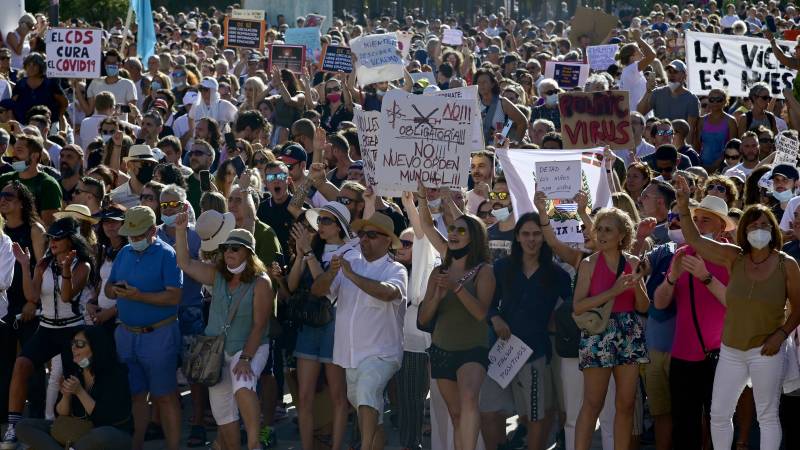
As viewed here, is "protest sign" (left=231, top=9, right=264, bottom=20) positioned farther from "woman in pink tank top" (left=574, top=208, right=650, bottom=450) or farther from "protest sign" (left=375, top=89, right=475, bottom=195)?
"woman in pink tank top" (left=574, top=208, right=650, bottom=450)

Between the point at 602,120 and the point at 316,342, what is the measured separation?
370 centimetres

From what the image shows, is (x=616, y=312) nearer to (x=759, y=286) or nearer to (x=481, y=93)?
(x=759, y=286)

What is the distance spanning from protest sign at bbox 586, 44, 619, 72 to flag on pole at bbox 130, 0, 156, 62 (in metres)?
7.52

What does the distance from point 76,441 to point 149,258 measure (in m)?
1.30

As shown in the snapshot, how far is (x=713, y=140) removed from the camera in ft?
47.4

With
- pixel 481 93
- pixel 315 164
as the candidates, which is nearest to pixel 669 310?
pixel 315 164

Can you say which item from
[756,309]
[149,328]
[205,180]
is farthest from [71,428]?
[756,309]

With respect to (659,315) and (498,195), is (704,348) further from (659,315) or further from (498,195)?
(498,195)

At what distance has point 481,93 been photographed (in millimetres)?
15094

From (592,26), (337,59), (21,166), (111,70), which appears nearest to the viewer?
(21,166)

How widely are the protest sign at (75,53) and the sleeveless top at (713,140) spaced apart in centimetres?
717

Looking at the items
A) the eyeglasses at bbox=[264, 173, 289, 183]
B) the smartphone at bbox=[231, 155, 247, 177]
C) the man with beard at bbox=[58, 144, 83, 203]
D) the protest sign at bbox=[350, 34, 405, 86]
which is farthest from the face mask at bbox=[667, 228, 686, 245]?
the protest sign at bbox=[350, 34, 405, 86]

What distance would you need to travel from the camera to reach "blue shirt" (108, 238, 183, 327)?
9.46m

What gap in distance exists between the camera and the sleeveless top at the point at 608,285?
8.38 m
